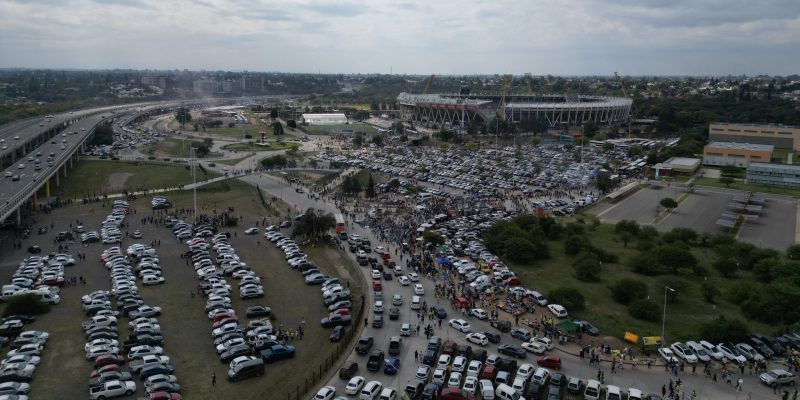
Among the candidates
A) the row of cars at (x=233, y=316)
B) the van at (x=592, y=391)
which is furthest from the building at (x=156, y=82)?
the van at (x=592, y=391)

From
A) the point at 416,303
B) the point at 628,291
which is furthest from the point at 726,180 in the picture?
the point at 416,303

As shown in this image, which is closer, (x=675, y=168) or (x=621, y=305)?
(x=621, y=305)

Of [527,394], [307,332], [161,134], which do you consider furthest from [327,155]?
[527,394]

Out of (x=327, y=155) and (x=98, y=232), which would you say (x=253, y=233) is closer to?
(x=98, y=232)

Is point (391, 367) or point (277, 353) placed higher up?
point (391, 367)

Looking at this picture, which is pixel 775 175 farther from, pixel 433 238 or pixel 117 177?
pixel 117 177

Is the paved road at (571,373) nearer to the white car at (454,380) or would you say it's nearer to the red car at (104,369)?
the white car at (454,380)

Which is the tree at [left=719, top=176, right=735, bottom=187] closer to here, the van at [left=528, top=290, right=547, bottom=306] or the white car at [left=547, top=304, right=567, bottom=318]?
the van at [left=528, top=290, right=547, bottom=306]
